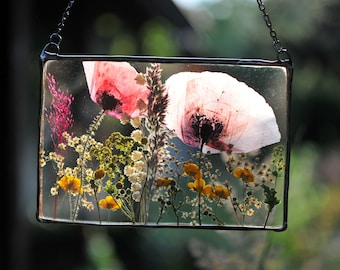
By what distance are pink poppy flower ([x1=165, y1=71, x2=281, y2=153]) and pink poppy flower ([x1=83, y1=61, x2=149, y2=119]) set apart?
0.13 feet

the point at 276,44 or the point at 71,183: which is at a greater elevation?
the point at 276,44

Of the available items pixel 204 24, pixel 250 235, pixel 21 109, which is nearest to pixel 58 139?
pixel 250 235

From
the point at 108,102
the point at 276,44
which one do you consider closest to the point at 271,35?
the point at 276,44

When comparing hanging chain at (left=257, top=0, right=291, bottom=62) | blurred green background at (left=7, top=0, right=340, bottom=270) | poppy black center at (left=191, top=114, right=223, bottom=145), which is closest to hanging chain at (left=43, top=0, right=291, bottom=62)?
hanging chain at (left=257, top=0, right=291, bottom=62)

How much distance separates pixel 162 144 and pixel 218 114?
8cm

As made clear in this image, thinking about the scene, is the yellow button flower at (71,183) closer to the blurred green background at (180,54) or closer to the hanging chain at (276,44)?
the hanging chain at (276,44)

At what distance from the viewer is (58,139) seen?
2.82 ft

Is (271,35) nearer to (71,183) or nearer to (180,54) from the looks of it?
(71,183)

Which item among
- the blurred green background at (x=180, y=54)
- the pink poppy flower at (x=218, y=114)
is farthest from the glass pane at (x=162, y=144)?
the blurred green background at (x=180, y=54)

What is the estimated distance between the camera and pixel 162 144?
843 millimetres

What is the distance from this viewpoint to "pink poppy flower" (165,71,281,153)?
0.82m

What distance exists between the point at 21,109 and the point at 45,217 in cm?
132

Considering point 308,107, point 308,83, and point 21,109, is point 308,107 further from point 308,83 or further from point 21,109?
point 21,109

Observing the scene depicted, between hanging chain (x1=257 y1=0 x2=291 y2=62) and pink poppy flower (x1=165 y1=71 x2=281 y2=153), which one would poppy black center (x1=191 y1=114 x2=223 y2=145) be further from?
hanging chain (x1=257 y1=0 x2=291 y2=62)
